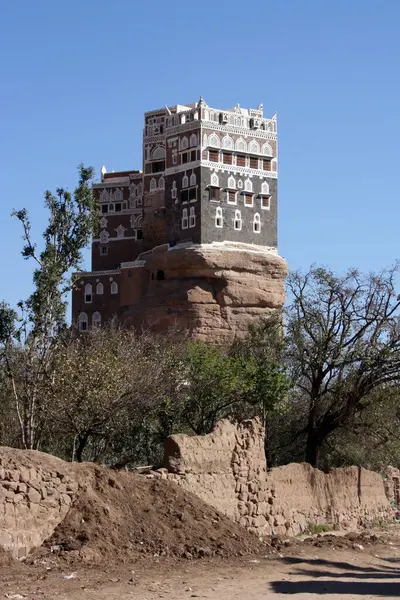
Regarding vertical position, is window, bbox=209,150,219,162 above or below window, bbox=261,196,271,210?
above

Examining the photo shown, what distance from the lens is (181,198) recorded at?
8106 cm

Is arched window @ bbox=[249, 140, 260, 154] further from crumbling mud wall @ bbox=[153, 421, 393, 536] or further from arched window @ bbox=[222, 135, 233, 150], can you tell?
crumbling mud wall @ bbox=[153, 421, 393, 536]

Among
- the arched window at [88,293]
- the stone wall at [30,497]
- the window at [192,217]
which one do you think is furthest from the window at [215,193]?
the stone wall at [30,497]

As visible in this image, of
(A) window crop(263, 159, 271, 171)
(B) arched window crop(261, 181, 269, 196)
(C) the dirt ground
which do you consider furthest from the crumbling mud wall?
(A) window crop(263, 159, 271, 171)

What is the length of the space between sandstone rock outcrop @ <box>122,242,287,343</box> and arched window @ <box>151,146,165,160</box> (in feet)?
25.9

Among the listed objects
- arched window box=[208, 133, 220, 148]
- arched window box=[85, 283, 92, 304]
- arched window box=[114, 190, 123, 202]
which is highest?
arched window box=[208, 133, 220, 148]

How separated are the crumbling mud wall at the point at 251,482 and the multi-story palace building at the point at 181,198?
2184 inches

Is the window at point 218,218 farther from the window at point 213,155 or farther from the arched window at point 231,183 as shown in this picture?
the window at point 213,155

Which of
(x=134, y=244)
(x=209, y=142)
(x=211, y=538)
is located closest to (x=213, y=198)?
(x=209, y=142)

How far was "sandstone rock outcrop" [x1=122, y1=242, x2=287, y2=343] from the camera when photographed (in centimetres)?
7800

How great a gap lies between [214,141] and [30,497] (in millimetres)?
66459

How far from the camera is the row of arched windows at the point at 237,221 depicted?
79.9 meters

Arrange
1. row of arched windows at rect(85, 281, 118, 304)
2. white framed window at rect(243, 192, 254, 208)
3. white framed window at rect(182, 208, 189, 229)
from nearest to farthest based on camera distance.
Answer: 1. white framed window at rect(182, 208, 189, 229)
2. white framed window at rect(243, 192, 254, 208)
3. row of arched windows at rect(85, 281, 118, 304)

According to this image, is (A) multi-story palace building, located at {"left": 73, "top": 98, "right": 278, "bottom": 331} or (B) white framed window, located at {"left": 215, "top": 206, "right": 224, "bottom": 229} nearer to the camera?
(B) white framed window, located at {"left": 215, "top": 206, "right": 224, "bottom": 229}
